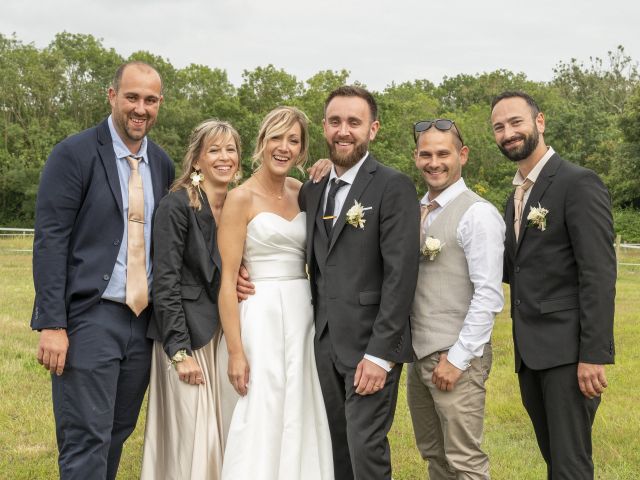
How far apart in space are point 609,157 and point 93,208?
45.3 metres

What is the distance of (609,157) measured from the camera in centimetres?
4503

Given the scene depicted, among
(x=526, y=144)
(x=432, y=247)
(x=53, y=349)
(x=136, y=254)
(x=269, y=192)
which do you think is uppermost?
(x=526, y=144)

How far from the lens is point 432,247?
15.0 feet

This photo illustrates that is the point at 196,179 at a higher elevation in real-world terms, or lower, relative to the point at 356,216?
higher

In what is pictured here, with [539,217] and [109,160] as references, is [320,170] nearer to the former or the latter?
[109,160]

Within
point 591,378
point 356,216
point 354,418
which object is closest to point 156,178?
point 356,216

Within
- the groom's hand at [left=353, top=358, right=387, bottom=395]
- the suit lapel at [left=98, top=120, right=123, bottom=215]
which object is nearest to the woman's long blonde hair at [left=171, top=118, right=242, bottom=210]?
the suit lapel at [left=98, top=120, right=123, bottom=215]

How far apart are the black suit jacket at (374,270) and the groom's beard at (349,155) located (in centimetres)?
11

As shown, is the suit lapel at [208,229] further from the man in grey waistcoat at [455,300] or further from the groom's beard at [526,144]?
the groom's beard at [526,144]

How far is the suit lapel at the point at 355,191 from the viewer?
4.57 meters

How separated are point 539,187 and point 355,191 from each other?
1176 mm

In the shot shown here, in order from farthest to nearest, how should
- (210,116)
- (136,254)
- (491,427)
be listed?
1. (210,116)
2. (491,427)
3. (136,254)

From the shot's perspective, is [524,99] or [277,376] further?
[277,376]

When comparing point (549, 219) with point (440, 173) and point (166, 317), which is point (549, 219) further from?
point (166, 317)
